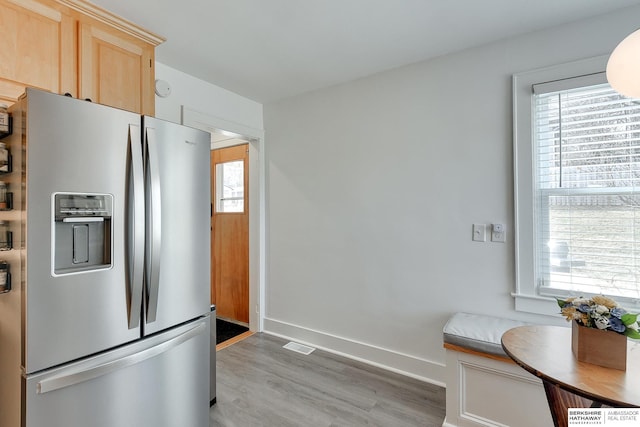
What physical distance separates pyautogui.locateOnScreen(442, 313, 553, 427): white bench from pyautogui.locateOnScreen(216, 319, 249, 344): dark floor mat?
2.28 meters

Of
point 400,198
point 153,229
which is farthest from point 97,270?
point 400,198

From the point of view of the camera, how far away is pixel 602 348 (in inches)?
42.9

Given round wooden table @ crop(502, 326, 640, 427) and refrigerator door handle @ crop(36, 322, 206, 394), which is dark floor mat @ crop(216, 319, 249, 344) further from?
round wooden table @ crop(502, 326, 640, 427)

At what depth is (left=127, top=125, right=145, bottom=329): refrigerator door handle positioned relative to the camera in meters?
1.37

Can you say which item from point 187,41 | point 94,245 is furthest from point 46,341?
point 187,41

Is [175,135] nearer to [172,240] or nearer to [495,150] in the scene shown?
[172,240]

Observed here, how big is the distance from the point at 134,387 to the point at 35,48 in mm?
1741

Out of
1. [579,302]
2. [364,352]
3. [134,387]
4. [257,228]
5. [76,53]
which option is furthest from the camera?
[257,228]

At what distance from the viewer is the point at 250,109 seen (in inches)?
128

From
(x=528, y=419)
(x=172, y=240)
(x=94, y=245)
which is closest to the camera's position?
(x=94, y=245)

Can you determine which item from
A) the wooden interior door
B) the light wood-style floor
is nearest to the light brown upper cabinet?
the wooden interior door

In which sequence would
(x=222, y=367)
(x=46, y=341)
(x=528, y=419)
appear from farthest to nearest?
(x=222, y=367) < (x=528, y=419) < (x=46, y=341)

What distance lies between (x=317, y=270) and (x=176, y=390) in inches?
64.7

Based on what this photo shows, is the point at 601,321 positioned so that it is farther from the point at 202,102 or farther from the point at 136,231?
the point at 202,102
